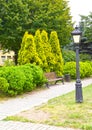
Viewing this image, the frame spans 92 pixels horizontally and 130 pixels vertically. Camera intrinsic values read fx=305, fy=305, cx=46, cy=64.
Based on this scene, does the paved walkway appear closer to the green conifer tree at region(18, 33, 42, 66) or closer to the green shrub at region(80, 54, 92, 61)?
the green conifer tree at region(18, 33, 42, 66)

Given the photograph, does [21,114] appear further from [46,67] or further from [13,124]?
[46,67]

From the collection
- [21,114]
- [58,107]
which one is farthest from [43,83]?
[21,114]

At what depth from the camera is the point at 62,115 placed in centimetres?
893

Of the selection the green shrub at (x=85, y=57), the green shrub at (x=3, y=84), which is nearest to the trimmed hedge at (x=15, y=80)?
the green shrub at (x=3, y=84)

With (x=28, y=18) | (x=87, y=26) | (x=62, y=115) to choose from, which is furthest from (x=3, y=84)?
(x=87, y=26)

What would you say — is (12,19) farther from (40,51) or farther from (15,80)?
(15,80)

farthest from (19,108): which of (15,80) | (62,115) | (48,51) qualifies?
(48,51)

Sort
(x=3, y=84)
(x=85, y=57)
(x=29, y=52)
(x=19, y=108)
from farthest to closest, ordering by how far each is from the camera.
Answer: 1. (x=85, y=57)
2. (x=29, y=52)
3. (x=3, y=84)
4. (x=19, y=108)

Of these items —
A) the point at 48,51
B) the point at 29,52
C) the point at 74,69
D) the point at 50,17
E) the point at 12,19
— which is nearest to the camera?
the point at 29,52

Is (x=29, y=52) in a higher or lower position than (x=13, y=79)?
higher

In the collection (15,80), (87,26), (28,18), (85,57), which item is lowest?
(15,80)

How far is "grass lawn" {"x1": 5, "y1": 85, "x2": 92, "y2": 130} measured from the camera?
7915 millimetres

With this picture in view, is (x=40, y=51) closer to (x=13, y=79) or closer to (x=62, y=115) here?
(x=13, y=79)

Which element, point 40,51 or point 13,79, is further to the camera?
point 40,51
